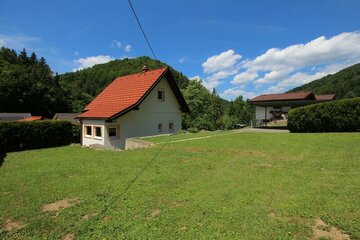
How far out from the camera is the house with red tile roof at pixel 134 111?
1927 cm

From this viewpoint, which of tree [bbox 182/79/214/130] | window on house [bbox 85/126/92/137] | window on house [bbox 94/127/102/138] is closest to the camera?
window on house [bbox 94/127/102/138]

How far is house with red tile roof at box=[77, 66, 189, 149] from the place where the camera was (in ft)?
63.2

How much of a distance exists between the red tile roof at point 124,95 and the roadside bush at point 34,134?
84.5 inches

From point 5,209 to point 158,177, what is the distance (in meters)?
Answer: 3.81

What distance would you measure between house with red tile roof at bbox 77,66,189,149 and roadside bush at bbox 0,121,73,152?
174 cm

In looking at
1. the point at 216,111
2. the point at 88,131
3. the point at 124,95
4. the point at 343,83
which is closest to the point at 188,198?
the point at 124,95

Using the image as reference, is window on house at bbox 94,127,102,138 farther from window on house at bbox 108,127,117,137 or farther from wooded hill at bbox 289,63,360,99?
wooded hill at bbox 289,63,360,99

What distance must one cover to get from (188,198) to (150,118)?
1626 cm

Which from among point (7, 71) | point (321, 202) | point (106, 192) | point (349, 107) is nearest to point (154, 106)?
point (349, 107)

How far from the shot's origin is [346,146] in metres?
10.3

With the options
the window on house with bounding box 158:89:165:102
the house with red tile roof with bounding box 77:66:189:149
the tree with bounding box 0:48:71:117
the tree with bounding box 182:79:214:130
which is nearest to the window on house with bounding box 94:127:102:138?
the house with red tile roof with bounding box 77:66:189:149

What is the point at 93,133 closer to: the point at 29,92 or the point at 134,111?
the point at 134,111

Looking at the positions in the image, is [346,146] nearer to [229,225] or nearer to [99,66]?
[229,225]

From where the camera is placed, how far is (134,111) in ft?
66.5
